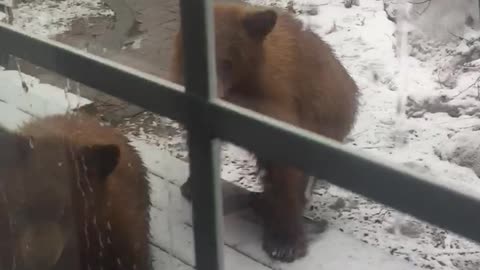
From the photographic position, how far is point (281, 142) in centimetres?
142

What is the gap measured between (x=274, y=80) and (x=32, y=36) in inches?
23.8

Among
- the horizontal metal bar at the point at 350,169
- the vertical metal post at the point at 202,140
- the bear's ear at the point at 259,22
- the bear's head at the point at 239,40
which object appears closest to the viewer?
the horizontal metal bar at the point at 350,169

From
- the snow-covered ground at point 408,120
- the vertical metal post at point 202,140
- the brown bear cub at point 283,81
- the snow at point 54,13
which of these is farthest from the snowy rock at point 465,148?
the snow at point 54,13

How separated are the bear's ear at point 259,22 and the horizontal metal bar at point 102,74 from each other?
0.40 meters

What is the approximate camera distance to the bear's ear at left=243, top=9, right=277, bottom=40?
1.93 metres

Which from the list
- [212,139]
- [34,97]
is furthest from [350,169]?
[34,97]

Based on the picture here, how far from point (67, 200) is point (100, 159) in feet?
0.43

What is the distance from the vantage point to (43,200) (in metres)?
1.86

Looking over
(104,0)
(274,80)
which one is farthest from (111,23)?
(274,80)

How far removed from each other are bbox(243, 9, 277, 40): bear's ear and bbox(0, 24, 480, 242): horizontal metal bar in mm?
417

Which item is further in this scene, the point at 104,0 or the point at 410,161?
the point at 104,0

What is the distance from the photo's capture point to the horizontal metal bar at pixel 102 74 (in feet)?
5.20

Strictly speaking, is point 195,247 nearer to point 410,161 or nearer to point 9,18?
point 410,161

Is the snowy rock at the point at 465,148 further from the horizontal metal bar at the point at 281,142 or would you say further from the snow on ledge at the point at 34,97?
the snow on ledge at the point at 34,97
